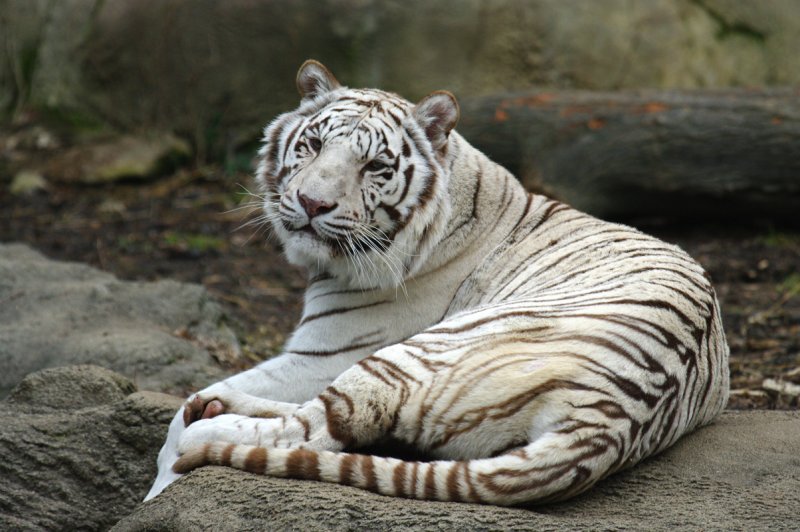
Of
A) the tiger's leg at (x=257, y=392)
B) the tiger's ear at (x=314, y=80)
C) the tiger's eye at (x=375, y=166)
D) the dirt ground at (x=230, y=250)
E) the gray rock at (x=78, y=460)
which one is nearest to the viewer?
the tiger's leg at (x=257, y=392)

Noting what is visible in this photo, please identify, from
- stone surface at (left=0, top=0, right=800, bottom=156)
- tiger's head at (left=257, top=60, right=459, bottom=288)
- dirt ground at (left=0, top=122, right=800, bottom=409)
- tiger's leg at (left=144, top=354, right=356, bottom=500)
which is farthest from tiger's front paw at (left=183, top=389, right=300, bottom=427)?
stone surface at (left=0, top=0, right=800, bottom=156)

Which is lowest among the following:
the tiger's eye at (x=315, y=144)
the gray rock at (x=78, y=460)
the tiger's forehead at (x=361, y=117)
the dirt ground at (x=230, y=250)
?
the gray rock at (x=78, y=460)

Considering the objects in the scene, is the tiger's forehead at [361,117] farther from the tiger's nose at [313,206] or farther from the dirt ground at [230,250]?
the dirt ground at [230,250]

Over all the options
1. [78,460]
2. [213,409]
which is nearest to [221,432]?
[213,409]

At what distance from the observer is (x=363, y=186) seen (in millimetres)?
3162

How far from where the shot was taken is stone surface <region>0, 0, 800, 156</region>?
8180 millimetres

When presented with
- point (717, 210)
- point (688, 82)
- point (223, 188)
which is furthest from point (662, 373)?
point (688, 82)

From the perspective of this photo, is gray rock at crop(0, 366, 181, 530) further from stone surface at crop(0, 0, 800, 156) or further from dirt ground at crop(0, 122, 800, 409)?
stone surface at crop(0, 0, 800, 156)

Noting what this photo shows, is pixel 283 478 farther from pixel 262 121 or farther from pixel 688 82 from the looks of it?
pixel 688 82

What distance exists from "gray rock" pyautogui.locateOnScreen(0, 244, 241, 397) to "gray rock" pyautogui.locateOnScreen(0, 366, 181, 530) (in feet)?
2.46

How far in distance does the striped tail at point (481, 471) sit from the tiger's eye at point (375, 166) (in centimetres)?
109

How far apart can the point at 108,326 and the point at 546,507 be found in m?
2.55

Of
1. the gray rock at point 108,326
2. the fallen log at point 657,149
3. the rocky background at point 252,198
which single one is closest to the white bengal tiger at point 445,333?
the rocky background at point 252,198

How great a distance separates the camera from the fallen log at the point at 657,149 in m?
6.57
